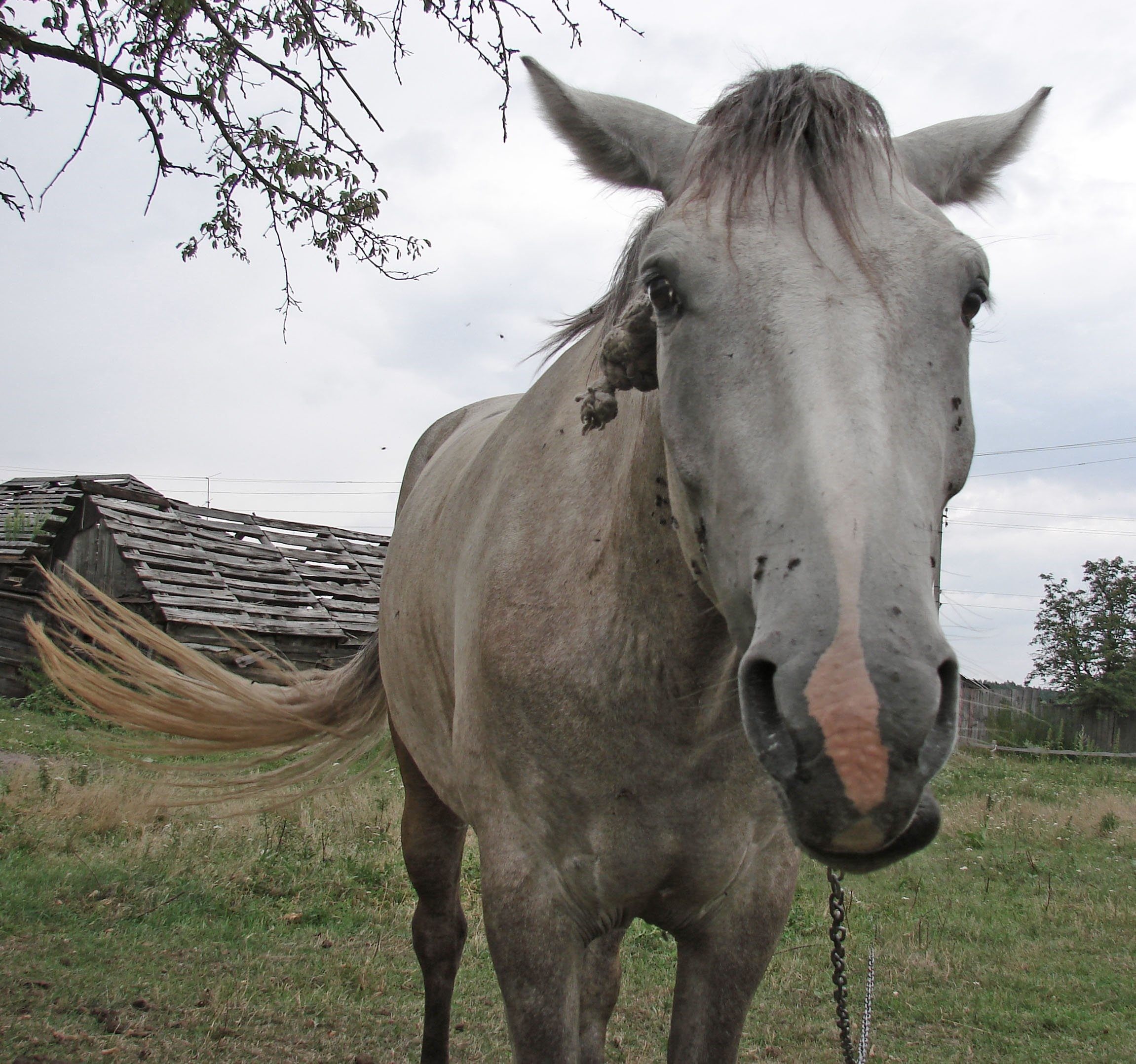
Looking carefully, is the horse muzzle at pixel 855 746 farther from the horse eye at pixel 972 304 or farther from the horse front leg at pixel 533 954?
the horse front leg at pixel 533 954

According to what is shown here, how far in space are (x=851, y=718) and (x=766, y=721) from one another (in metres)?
0.12

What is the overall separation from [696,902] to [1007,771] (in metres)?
13.3

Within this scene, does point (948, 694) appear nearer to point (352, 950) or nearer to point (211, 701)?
point (211, 701)

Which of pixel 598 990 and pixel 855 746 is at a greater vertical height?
pixel 855 746

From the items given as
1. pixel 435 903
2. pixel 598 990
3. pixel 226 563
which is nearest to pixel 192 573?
pixel 226 563

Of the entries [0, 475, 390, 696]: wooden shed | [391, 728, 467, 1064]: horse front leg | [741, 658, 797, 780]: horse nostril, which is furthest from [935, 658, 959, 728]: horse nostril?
[0, 475, 390, 696]: wooden shed

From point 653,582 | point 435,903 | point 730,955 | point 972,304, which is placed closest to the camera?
point 972,304

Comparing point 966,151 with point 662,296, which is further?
point 966,151

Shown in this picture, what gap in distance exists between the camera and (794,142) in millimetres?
1486

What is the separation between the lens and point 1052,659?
31.8 meters

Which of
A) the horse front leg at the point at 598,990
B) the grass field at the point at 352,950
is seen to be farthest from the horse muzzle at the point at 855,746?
the grass field at the point at 352,950

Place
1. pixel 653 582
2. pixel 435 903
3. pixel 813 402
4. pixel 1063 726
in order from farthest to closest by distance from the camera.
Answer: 1. pixel 1063 726
2. pixel 435 903
3. pixel 653 582
4. pixel 813 402

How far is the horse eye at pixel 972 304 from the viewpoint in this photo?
1.45 metres

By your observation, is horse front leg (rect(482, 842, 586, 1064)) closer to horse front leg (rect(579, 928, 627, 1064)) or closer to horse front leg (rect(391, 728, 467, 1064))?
horse front leg (rect(579, 928, 627, 1064))
